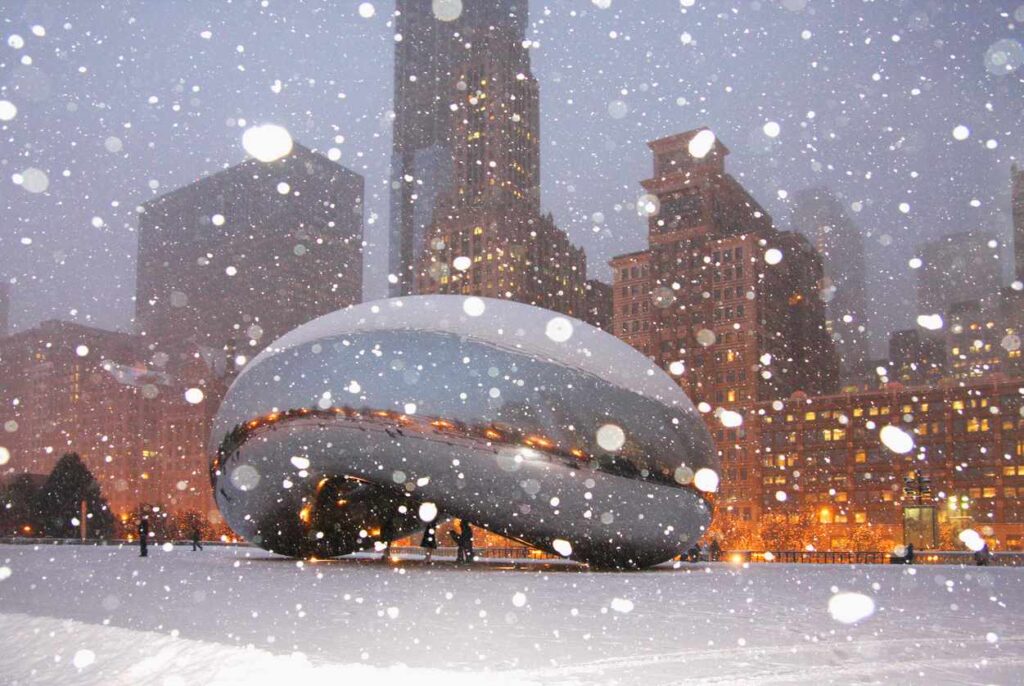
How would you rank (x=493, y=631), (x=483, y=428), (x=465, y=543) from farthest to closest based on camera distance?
(x=465, y=543) < (x=483, y=428) < (x=493, y=631)

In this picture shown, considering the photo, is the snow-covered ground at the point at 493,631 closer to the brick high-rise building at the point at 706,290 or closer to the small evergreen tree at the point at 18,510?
the small evergreen tree at the point at 18,510

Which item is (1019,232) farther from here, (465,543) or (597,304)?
(465,543)

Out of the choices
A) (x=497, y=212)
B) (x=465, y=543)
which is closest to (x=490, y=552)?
(x=465, y=543)

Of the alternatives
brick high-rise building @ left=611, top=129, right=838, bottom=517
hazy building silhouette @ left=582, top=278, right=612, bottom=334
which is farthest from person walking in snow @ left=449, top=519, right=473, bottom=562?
hazy building silhouette @ left=582, top=278, right=612, bottom=334

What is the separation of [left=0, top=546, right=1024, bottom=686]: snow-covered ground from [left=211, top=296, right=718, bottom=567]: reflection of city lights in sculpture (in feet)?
4.41

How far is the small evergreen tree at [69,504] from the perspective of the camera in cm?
6272

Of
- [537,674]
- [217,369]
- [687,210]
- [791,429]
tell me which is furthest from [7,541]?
[217,369]

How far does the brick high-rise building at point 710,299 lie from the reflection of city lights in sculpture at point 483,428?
4192 inches

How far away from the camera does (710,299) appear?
126 m

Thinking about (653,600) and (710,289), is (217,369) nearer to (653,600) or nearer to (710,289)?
(710,289)

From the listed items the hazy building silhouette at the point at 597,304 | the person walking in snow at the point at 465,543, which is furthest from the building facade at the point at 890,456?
the person walking in snow at the point at 465,543

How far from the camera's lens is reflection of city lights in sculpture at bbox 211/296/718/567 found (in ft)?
43.3

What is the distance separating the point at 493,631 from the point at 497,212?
137017mm

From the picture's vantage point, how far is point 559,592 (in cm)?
1093
